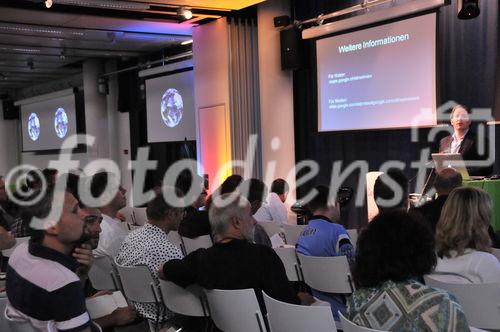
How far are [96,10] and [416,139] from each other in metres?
5.15

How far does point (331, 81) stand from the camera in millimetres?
7938

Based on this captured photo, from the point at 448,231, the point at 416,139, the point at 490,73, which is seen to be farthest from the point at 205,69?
the point at 448,231

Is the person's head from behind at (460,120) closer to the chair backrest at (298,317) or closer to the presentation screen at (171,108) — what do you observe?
the chair backrest at (298,317)

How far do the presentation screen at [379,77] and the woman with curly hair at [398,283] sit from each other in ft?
15.9

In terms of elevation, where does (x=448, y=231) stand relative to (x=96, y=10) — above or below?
below

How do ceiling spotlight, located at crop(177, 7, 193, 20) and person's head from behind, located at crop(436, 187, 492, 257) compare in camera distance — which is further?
ceiling spotlight, located at crop(177, 7, 193, 20)

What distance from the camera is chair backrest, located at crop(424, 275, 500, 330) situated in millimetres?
2475

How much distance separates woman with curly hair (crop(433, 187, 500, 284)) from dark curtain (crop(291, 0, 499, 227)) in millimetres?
3732

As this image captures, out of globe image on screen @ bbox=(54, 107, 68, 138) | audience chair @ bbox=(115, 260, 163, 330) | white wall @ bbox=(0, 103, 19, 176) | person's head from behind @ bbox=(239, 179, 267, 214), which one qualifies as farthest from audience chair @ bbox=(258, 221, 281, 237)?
white wall @ bbox=(0, 103, 19, 176)

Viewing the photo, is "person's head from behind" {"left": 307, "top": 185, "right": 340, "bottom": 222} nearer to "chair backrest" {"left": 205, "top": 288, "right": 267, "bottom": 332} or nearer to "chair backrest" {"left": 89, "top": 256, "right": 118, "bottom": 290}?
"chair backrest" {"left": 205, "top": 288, "right": 267, "bottom": 332}

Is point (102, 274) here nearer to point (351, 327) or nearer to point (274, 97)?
point (351, 327)

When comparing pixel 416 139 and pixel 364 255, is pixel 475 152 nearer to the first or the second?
pixel 416 139

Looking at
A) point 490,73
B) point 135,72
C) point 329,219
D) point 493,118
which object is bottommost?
point 329,219

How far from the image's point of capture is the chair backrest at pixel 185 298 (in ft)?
9.71
